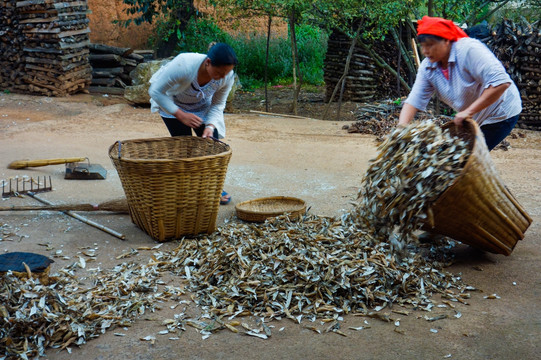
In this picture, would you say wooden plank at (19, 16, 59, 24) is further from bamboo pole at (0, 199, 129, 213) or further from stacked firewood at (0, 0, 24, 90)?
bamboo pole at (0, 199, 129, 213)

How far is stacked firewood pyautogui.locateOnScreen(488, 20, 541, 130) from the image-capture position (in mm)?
8461

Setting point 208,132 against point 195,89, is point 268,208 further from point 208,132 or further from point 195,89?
point 195,89

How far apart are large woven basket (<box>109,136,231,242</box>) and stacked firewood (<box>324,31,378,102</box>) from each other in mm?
8401

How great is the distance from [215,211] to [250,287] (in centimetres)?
→ 106

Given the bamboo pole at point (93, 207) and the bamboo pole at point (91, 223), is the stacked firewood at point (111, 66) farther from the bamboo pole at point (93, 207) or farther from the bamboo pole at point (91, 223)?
the bamboo pole at point (93, 207)

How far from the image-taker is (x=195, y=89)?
4516mm

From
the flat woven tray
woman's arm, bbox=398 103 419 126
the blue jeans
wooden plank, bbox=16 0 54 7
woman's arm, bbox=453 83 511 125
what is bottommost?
the flat woven tray

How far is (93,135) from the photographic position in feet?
25.8

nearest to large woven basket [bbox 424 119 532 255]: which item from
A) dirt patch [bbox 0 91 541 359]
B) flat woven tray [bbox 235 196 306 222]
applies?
dirt patch [bbox 0 91 541 359]

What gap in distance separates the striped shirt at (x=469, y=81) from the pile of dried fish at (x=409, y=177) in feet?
0.90

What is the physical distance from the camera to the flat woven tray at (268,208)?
4.53 m

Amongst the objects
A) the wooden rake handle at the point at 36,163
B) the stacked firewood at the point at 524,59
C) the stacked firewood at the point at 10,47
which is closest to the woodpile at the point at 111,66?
the stacked firewood at the point at 10,47

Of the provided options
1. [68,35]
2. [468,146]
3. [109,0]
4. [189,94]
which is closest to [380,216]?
[468,146]

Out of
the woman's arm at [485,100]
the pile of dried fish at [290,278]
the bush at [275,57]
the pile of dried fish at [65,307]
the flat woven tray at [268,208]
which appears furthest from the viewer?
the bush at [275,57]
